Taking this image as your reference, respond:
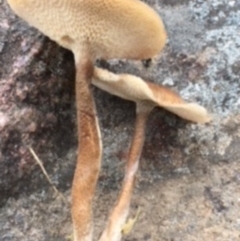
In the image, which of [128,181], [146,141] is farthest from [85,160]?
[146,141]

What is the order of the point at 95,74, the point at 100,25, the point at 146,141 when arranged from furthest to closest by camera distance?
the point at 146,141, the point at 95,74, the point at 100,25

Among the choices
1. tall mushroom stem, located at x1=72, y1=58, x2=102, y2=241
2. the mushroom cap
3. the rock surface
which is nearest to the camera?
the mushroom cap

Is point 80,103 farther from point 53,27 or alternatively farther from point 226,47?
point 226,47

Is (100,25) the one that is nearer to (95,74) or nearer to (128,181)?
(95,74)

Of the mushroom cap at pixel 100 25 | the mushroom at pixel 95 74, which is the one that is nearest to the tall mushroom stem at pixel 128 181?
the mushroom at pixel 95 74

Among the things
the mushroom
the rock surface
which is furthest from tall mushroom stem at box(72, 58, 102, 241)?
the rock surface

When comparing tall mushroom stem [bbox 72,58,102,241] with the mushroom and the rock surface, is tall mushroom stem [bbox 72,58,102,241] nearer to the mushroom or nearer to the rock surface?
the mushroom
